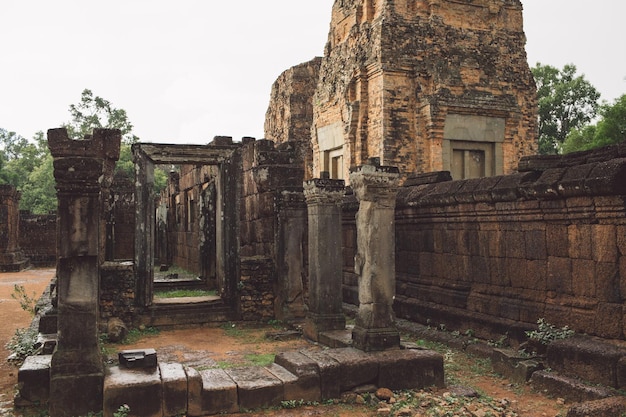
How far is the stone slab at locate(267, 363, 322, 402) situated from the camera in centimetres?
528

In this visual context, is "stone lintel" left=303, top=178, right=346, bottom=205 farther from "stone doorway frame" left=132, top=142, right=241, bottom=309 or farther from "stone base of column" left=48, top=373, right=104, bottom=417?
"stone base of column" left=48, top=373, right=104, bottom=417

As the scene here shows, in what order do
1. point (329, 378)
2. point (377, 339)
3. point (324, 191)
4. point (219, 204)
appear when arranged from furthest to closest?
point (219, 204) → point (324, 191) → point (377, 339) → point (329, 378)

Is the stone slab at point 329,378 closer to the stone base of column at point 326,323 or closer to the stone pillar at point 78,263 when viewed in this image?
the stone pillar at point 78,263

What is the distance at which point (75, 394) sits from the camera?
4957mm

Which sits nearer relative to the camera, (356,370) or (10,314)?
(356,370)

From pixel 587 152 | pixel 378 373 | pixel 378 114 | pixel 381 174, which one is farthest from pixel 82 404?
pixel 378 114

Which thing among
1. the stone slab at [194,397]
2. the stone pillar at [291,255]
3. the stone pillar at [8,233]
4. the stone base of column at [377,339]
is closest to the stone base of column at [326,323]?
the stone base of column at [377,339]

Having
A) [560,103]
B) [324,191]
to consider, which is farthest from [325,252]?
[560,103]

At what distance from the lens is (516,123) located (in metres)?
15.1

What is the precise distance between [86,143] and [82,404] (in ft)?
7.55

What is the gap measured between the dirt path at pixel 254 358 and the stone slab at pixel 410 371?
18 cm

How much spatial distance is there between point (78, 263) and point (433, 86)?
35.3 ft

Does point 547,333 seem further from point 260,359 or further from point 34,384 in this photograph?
point 34,384

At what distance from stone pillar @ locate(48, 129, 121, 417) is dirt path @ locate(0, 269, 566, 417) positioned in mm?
792
